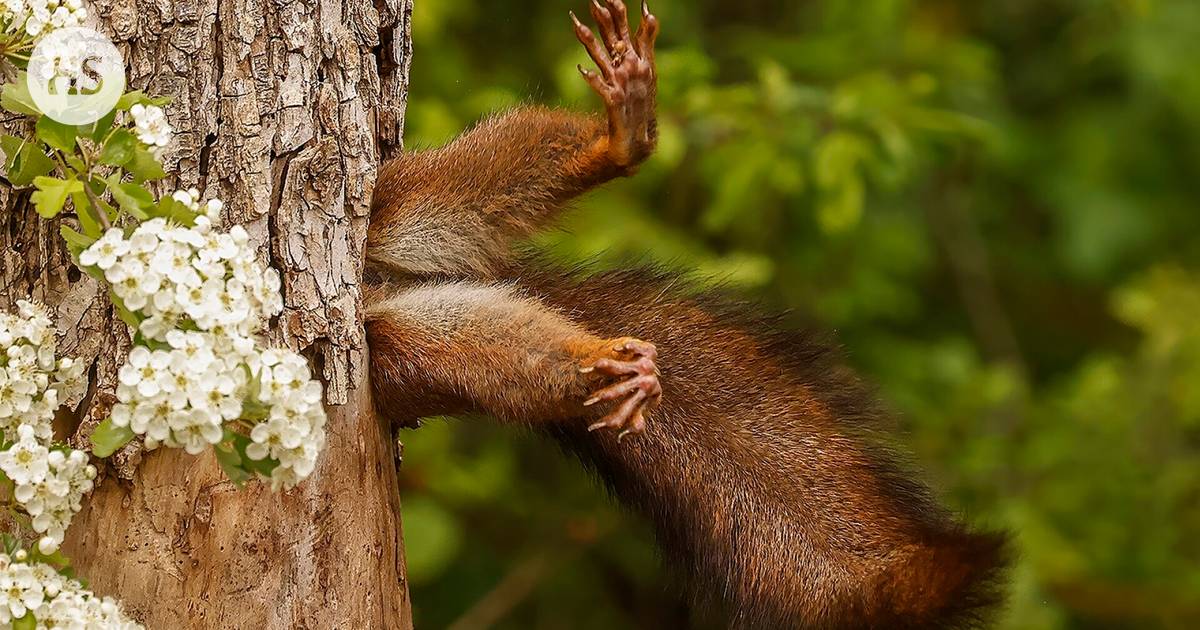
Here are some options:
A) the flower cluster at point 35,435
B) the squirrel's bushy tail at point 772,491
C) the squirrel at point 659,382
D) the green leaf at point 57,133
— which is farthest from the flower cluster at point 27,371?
the squirrel's bushy tail at point 772,491

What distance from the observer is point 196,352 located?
5.66ft

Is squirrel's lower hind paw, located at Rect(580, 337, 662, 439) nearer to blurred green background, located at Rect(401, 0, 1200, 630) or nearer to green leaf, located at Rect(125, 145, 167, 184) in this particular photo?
green leaf, located at Rect(125, 145, 167, 184)

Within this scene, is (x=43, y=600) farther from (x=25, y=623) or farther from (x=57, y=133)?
(x=57, y=133)

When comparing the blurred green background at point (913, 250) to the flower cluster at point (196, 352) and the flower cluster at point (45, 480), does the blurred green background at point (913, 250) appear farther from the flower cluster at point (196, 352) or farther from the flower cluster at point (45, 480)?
the flower cluster at point (196, 352)

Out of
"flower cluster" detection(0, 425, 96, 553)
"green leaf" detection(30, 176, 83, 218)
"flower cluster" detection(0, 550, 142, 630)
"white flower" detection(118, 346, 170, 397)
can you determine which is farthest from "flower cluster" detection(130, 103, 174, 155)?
"flower cluster" detection(0, 550, 142, 630)

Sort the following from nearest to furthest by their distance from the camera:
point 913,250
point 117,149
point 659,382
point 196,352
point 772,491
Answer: point 196,352, point 117,149, point 659,382, point 772,491, point 913,250

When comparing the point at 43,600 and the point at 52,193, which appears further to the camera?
the point at 43,600

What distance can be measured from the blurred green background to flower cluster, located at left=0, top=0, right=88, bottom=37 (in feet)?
7.20

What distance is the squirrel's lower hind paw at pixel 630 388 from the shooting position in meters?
2.27

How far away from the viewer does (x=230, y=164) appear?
2.18m

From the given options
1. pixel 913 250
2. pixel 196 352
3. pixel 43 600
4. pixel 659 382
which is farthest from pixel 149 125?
pixel 913 250

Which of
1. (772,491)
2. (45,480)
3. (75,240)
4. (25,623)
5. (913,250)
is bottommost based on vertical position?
(25,623)

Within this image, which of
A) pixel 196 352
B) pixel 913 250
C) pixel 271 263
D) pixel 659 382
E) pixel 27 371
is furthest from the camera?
pixel 913 250

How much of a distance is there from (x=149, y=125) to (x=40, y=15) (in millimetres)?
232
